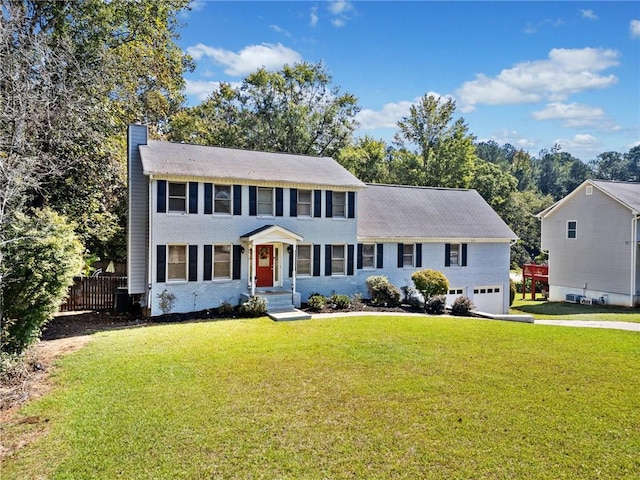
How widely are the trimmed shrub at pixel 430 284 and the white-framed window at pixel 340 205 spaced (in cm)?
442

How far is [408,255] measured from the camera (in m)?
19.9

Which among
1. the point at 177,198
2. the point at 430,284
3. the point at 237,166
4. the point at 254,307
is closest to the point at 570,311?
the point at 430,284

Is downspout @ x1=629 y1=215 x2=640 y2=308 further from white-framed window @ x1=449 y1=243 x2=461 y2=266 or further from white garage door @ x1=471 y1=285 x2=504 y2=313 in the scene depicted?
Answer: white-framed window @ x1=449 y1=243 x2=461 y2=266

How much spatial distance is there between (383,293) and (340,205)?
4.44m

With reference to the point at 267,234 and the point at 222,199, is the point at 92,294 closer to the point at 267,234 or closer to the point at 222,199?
the point at 222,199

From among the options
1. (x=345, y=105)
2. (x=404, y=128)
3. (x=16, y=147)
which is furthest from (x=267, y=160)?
(x=404, y=128)

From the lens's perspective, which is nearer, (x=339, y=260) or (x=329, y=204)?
(x=329, y=204)

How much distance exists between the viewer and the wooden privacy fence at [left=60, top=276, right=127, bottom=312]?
16359 millimetres

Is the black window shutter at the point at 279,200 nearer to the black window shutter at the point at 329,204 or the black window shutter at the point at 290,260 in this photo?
the black window shutter at the point at 290,260

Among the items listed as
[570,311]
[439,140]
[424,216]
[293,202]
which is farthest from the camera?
[439,140]

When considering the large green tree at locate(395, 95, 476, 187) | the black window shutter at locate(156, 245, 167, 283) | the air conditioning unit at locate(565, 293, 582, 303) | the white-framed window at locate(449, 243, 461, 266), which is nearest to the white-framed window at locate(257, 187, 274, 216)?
the black window shutter at locate(156, 245, 167, 283)

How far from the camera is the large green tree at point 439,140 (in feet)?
125

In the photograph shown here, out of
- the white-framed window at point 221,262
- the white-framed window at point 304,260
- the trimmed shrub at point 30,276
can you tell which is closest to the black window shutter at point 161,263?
the white-framed window at point 221,262

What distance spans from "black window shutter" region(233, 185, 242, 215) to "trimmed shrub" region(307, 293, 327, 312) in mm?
4646
